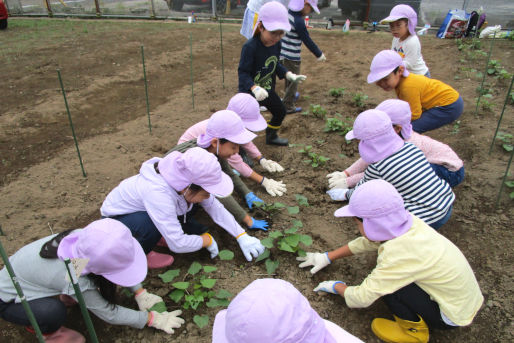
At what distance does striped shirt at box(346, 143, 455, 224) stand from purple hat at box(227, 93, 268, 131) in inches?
40.4

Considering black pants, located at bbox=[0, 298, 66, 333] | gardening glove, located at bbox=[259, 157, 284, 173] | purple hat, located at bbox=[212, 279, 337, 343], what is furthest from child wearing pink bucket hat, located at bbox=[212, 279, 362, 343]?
gardening glove, located at bbox=[259, 157, 284, 173]

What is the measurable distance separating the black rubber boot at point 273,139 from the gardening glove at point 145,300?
226 centimetres

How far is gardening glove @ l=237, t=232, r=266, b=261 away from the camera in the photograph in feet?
8.02

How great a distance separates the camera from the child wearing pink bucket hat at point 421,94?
2889 mm

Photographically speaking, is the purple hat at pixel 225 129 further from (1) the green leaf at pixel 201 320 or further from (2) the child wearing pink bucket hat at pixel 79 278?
(1) the green leaf at pixel 201 320

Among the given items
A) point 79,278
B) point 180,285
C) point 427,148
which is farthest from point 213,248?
point 427,148

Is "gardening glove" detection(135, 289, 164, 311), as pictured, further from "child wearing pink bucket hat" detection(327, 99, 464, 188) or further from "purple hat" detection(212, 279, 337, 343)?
"child wearing pink bucket hat" detection(327, 99, 464, 188)

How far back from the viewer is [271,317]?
3.27ft

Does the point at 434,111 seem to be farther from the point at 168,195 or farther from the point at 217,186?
the point at 168,195

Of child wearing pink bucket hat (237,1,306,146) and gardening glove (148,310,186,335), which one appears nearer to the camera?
gardening glove (148,310,186,335)

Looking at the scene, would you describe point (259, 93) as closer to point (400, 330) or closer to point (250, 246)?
point (250, 246)

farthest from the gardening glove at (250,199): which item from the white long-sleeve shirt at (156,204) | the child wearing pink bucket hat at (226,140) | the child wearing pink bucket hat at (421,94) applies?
the child wearing pink bucket hat at (421,94)

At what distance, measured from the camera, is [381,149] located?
2334mm

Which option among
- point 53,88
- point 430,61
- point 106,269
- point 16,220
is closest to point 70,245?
point 106,269
